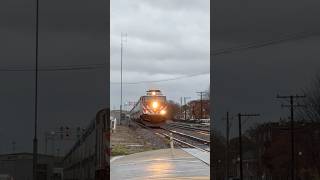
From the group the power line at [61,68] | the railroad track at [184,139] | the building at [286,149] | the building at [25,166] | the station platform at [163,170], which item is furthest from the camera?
the railroad track at [184,139]

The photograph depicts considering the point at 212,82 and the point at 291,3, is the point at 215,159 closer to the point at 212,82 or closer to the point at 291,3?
the point at 212,82

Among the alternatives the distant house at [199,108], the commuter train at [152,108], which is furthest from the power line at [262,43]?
the commuter train at [152,108]

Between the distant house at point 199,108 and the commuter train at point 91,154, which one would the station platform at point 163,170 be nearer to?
the commuter train at point 91,154

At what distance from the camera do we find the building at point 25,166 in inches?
353

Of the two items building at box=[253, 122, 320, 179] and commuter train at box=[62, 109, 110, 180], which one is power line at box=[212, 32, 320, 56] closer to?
building at box=[253, 122, 320, 179]

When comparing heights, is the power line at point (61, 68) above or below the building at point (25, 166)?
above

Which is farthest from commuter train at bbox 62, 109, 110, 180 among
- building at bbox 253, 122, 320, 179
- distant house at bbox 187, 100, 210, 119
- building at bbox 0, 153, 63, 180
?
distant house at bbox 187, 100, 210, 119

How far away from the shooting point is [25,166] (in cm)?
905

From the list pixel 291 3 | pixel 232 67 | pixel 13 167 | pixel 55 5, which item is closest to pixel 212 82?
pixel 232 67

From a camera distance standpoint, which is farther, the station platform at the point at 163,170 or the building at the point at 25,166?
the station platform at the point at 163,170

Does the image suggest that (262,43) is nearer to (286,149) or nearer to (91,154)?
(286,149)

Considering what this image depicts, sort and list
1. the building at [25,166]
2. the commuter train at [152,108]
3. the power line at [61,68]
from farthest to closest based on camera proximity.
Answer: the commuter train at [152,108]
the power line at [61,68]
the building at [25,166]

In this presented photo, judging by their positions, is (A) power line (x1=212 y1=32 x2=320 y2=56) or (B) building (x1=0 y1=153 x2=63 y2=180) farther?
(A) power line (x1=212 y1=32 x2=320 y2=56)

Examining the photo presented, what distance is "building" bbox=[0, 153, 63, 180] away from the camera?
8.97m
